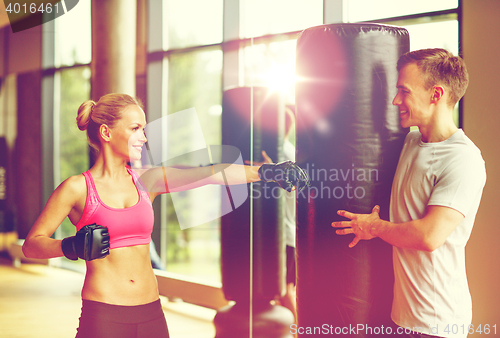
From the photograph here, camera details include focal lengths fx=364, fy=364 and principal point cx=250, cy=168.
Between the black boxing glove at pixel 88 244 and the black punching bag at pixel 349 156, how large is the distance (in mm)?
727

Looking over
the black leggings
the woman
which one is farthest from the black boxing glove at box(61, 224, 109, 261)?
the black leggings

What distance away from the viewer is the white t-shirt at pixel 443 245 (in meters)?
1.09

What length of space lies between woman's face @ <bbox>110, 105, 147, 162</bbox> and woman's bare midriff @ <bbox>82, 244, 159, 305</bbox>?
A: 36cm

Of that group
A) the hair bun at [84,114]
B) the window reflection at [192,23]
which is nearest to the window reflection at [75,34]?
the window reflection at [192,23]

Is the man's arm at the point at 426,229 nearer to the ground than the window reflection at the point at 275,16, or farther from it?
nearer to the ground

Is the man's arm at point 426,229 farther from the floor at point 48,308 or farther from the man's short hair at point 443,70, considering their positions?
the floor at point 48,308

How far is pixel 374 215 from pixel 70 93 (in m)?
2.45

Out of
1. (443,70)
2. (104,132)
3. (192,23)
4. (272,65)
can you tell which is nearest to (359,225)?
(443,70)

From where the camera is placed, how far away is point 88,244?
116 centimetres

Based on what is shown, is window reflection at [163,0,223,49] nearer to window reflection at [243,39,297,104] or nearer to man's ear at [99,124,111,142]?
window reflection at [243,39,297,104]

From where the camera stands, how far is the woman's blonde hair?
4.47 ft

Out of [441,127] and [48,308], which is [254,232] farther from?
[48,308]

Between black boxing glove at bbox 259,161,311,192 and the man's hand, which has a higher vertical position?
black boxing glove at bbox 259,161,311,192

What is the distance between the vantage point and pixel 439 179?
3.70ft
